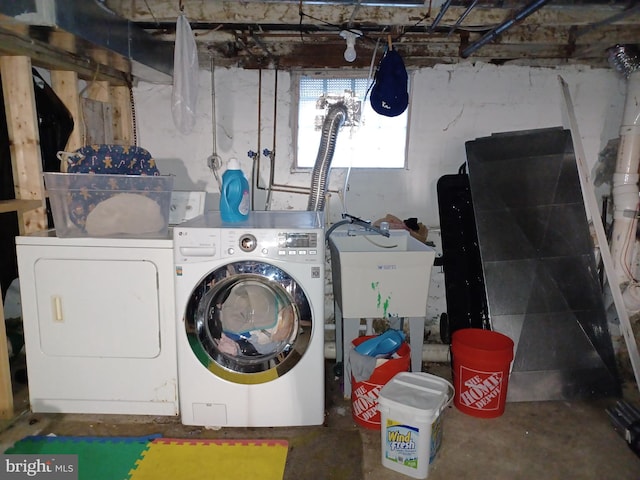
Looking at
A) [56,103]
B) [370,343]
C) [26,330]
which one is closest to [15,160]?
[56,103]

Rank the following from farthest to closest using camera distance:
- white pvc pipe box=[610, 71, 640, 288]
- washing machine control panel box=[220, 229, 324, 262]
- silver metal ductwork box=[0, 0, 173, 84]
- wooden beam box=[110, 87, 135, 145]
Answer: wooden beam box=[110, 87, 135, 145] < white pvc pipe box=[610, 71, 640, 288] < washing machine control panel box=[220, 229, 324, 262] < silver metal ductwork box=[0, 0, 173, 84]

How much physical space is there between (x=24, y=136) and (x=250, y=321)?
142 centimetres

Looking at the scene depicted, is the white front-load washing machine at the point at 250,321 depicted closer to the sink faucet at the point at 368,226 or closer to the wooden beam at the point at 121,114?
the sink faucet at the point at 368,226

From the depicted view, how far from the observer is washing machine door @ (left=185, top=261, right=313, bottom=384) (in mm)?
2012

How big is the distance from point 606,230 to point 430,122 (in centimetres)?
Result: 131

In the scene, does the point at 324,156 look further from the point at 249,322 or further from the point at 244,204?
the point at 249,322

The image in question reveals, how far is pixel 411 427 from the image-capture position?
1.81 m

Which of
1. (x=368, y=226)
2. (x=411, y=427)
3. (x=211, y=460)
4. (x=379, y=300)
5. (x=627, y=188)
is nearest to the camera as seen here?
(x=411, y=427)

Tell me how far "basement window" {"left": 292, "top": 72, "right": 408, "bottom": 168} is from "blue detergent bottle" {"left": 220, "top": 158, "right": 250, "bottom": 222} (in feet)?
2.93

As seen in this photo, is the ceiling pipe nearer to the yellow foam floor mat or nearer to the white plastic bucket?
the white plastic bucket

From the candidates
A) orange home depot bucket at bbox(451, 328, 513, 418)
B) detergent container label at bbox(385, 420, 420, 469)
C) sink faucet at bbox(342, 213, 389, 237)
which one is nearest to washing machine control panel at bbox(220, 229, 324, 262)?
sink faucet at bbox(342, 213, 389, 237)

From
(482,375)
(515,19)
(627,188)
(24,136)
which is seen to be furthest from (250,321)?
(627,188)

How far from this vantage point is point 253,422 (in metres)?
2.11
